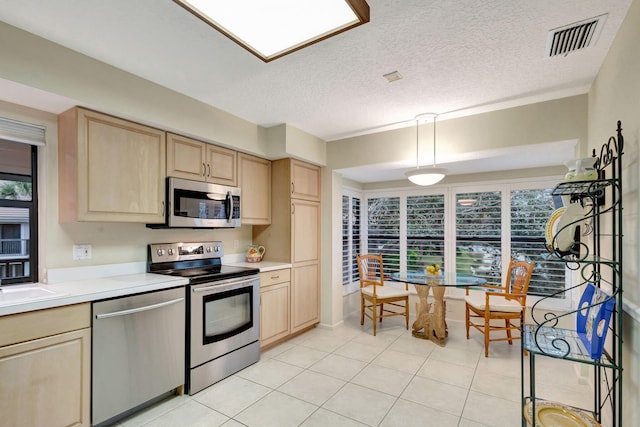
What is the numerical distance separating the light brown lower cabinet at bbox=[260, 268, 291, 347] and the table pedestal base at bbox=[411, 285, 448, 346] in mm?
1621

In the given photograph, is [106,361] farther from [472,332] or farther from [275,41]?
[472,332]

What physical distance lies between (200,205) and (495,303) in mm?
3335

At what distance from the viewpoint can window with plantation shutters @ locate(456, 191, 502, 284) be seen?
443 centimetres

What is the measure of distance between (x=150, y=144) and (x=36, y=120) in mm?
745

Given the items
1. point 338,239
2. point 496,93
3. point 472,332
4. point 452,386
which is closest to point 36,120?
point 338,239

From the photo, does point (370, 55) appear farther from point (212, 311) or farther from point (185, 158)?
point (212, 311)

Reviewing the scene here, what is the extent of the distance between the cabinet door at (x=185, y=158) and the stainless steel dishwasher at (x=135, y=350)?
42.3 inches

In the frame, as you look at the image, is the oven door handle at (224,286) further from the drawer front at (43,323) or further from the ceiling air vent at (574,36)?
the ceiling air vent at (574,36)

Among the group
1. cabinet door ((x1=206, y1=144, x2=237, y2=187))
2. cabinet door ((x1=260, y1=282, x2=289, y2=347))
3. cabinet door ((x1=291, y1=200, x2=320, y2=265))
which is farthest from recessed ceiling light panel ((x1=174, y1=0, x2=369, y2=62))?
cabinet door ((x1=260, y1=282, x2=289, y2=347))

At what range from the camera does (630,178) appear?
1628 millimetres

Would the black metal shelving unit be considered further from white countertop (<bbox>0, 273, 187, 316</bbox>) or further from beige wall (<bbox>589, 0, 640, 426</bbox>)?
white countertop (<bbox>0, 273, 187, 316</bbox>)

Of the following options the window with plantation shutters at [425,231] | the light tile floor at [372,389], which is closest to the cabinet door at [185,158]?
the light tile floor at [372,389]

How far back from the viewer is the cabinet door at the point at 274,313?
3.26 meters

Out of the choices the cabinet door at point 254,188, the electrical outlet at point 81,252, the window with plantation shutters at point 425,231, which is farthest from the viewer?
the window with plantation shutters at point 425,231
